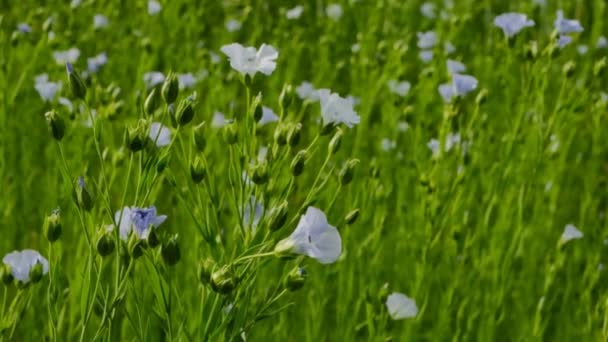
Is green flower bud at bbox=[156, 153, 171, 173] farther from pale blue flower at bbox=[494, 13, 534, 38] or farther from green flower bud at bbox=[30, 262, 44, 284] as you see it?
pale blue flower at bbox=[494, 13, 534, 38]

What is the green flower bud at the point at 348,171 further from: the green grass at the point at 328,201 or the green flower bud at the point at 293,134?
the green flower bud at the point at 293,134

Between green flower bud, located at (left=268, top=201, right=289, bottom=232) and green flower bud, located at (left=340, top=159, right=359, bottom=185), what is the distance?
1.21 feet

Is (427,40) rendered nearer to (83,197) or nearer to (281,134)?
(281,134)

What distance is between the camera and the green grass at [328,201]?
154 centimetres

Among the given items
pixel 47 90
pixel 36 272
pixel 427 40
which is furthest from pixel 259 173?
pixel 427 40

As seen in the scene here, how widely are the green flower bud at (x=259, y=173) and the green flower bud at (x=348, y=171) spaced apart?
307 mm

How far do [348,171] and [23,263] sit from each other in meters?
0.62

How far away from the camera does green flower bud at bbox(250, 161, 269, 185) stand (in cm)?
138

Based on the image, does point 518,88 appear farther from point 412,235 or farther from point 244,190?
point 244,190

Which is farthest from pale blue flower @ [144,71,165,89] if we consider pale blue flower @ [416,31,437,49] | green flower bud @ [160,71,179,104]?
green flower bud @ [160,71,179,104]

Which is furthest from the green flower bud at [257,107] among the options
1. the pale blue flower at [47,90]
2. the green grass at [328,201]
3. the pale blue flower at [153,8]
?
the pale blue flower at [153,8]

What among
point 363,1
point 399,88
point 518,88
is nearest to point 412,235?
point 399,88

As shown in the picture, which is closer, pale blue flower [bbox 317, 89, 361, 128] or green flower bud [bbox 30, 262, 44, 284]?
green flower bud [bbox 30, 262, 44, 284]

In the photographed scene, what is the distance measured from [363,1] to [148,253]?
353 cm
